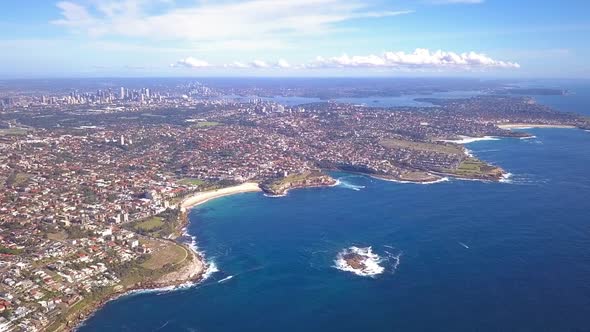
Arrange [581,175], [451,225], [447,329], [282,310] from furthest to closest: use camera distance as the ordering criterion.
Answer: [581,175] → [451,225] → [282,310] → [447,329]

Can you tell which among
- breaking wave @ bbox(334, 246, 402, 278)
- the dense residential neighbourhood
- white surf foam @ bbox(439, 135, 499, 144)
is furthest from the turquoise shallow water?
white surf foam @ bbox(439, 135, 499, 144)

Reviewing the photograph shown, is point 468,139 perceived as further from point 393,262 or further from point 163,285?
point 163,285

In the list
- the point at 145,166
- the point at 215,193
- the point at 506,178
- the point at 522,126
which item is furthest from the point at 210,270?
the point at 522,126

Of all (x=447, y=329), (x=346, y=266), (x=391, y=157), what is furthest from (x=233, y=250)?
(x=391, y=157)

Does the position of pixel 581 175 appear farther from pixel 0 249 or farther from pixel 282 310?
pixel 0 249

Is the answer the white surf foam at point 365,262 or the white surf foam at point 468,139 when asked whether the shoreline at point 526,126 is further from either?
the white surf foam at point 365,262

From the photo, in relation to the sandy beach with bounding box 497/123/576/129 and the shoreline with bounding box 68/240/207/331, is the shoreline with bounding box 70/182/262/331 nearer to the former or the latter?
the shoreline with bounding box 68/240/207/331
